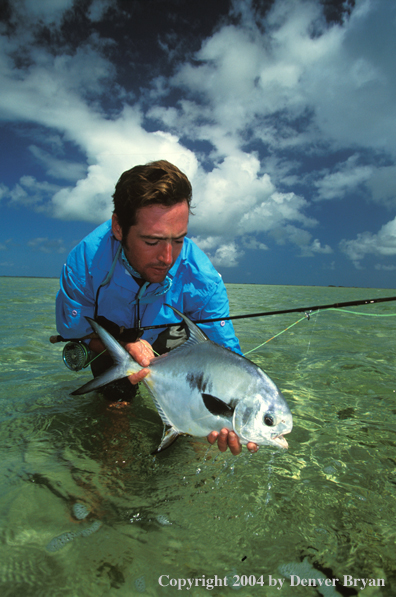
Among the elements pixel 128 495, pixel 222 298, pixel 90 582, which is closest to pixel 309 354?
pixel 222 298

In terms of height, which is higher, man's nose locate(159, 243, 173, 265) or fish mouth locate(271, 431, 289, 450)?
man's nose locate(159, 243, 173, 265)

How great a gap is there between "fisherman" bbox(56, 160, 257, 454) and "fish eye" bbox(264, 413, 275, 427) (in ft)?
3.02

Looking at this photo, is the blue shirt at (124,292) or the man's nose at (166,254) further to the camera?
the blue shirt at (124,292)

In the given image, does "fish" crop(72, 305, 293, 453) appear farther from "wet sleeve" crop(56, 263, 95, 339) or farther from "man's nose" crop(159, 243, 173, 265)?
"wet sleeve" crop(56, 263, 95, 339)

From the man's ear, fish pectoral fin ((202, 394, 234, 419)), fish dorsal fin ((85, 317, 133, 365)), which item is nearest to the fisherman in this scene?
the man's ear

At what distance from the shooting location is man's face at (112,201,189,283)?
2512 millimetres

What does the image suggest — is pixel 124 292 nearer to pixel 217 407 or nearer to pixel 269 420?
pixel 217 407

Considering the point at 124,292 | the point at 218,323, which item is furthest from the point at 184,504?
the point at 124,292

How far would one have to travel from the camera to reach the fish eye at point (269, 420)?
180 centimetres

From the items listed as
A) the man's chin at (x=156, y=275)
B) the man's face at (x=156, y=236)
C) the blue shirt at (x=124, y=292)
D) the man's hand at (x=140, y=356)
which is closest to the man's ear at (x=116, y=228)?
the man's face at (x=156, y=236)

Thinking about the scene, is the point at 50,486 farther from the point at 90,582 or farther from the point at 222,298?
the point at 222,298

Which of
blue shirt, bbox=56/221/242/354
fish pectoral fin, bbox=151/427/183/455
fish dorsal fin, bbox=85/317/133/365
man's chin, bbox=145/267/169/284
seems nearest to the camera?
fish pectoral fin, bbox=151/427/183/455

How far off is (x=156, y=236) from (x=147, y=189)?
35 cm

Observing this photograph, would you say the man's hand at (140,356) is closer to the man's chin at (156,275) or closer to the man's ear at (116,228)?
the man's chin at (156,275)
